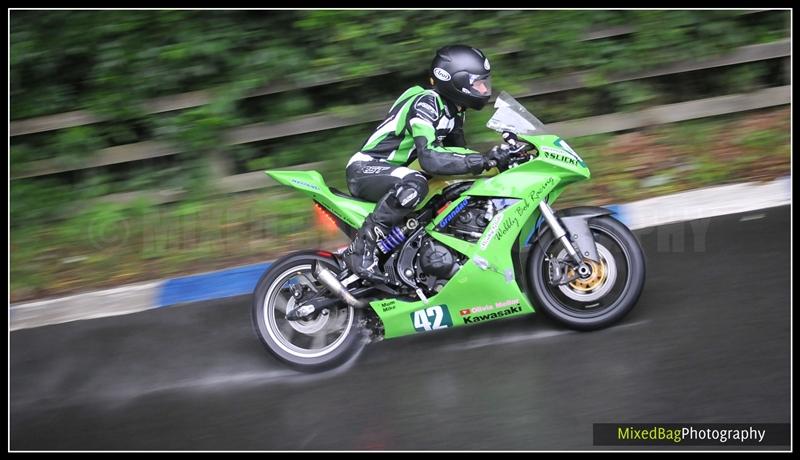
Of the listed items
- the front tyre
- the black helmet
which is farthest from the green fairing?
the black helmet

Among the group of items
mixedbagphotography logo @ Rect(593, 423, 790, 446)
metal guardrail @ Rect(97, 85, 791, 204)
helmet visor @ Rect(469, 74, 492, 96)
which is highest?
metal guardrail @ Rect(97, 85, 791, 204)

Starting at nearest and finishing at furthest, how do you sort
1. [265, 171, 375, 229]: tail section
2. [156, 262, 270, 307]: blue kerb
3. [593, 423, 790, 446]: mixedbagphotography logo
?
[593, 423, 790, 446]: mixedbagphotography logo → [265, 171, 375, 229]: tail section → [156, 262, 270, 307]: blue kerb

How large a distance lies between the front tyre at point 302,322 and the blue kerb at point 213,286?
120 centimetres

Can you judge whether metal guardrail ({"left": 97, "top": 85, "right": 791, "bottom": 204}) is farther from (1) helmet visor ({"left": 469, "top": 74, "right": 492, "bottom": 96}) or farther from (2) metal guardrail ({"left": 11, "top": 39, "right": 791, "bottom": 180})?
(1) helmet visor ({"left": 469, "top": 74, "right": 492, "bottom": 96})

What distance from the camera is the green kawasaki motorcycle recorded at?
16.7ft

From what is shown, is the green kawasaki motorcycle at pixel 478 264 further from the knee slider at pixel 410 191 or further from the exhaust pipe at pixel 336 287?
the knee slider at pixel 410 191

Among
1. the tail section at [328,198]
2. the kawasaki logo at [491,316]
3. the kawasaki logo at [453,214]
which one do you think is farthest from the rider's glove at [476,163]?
the kawasaki logo at [491,316]

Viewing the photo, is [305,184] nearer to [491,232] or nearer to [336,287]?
[336,287]

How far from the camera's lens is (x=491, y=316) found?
521cm

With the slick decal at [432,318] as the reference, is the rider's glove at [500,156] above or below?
above

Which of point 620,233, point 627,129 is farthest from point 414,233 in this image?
point 627,129

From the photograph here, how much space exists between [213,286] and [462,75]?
288cm

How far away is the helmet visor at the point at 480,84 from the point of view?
5113 millimetres
